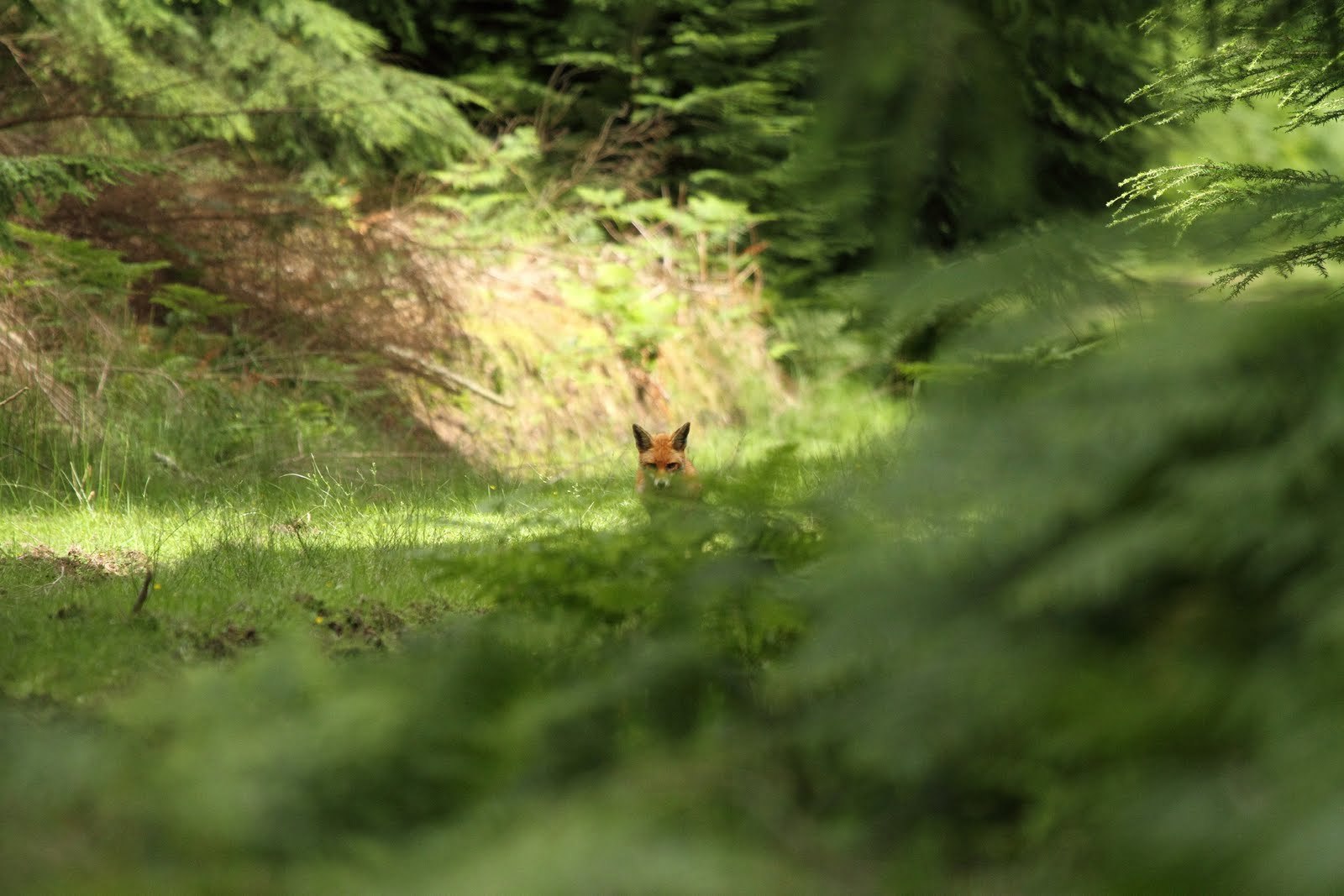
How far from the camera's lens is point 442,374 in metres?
8.11

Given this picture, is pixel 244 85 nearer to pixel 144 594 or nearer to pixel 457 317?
pixel 457 317

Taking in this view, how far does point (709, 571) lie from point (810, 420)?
6.72 m

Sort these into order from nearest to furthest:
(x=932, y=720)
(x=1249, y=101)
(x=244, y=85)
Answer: (x=932, y=720), (x=1249, y=101), (x=244, y=85)

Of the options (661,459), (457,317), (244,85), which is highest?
(244,85)

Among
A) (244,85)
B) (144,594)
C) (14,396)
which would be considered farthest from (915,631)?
(244,85)

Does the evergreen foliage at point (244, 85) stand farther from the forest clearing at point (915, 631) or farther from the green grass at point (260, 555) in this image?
the forest clearing at point (915, 631)

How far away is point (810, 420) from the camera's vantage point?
→ 26.4 feet

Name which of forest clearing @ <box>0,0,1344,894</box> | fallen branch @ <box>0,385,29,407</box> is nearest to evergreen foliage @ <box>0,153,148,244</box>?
fallen branch @ <box>0,385,29,407</box>

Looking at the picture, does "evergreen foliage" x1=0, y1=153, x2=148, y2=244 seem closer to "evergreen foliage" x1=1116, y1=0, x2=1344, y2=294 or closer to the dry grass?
the dry grass

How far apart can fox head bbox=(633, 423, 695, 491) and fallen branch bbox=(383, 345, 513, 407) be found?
216 cm

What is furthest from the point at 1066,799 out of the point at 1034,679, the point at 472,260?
the point at 472,260

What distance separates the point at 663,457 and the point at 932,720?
5.11 meters

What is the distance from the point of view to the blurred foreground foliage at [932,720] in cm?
82

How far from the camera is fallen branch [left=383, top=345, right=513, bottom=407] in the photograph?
809 cm
